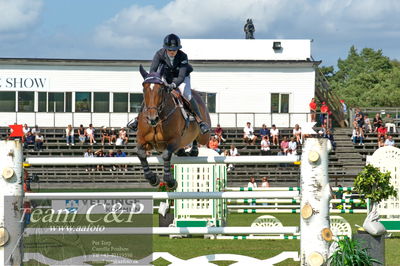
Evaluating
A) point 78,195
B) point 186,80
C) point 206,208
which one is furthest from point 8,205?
point 206,208

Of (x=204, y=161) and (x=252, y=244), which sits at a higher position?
(x=204, y=161)

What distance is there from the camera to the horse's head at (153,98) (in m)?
7.71

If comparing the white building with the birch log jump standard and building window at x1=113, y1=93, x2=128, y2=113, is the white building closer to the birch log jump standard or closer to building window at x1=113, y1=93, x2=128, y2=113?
building window at x1=113, y1=93, x2=128, y2=113

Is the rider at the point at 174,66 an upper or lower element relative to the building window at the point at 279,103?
lower

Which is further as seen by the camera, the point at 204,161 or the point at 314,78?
the point at 314,78

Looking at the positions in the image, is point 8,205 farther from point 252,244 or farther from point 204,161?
point 252,244

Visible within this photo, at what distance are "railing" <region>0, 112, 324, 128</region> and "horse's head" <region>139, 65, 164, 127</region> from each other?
26501mm

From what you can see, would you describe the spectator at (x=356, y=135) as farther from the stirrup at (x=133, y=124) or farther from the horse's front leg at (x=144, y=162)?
the horse's front leg at (x=144, y=162)

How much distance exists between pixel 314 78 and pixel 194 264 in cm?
2922

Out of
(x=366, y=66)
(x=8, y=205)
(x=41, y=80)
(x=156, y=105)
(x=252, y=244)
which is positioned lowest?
(x=252, y=244)

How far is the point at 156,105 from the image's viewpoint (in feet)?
25.6

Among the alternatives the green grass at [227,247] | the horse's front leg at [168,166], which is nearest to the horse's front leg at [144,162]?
the horse's front leg at [168,166]

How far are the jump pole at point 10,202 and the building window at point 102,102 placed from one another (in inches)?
1125

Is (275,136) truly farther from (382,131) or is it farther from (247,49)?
(247,49)
